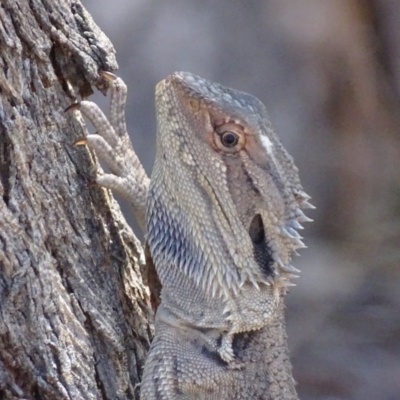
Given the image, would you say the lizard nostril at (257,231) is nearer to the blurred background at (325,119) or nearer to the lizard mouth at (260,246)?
the lizard mouth at (260,246)

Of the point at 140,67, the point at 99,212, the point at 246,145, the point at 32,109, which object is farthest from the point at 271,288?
the point at 140,67

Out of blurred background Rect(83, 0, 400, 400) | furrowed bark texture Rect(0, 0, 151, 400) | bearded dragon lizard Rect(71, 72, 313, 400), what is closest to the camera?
furrowed bark texture Rect(0, 0, 151, 400)

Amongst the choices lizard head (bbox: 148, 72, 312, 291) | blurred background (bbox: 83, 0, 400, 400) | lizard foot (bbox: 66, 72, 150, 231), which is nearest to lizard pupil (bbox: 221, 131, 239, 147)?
lizard head (bbox: 148, 72, 312, 291)

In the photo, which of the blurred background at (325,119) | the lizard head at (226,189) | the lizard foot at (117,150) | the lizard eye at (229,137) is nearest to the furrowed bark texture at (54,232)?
the lizard foot at (117,150)

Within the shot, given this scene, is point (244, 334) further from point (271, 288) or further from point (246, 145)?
point (246, 145)

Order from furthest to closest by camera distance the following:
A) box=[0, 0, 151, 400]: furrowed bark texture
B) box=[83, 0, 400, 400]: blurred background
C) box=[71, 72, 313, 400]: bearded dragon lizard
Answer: box=[83, 0, 400, 400]: blurred background < box=[71, 72, 313, 400]: bearded dragon lizard < box=[0, 0, 151, 400]: furrowed bark texture

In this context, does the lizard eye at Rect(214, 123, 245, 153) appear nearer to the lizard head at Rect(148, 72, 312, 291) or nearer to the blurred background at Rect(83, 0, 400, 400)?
the lizard head at Rect(148, 72, 312, 291)
